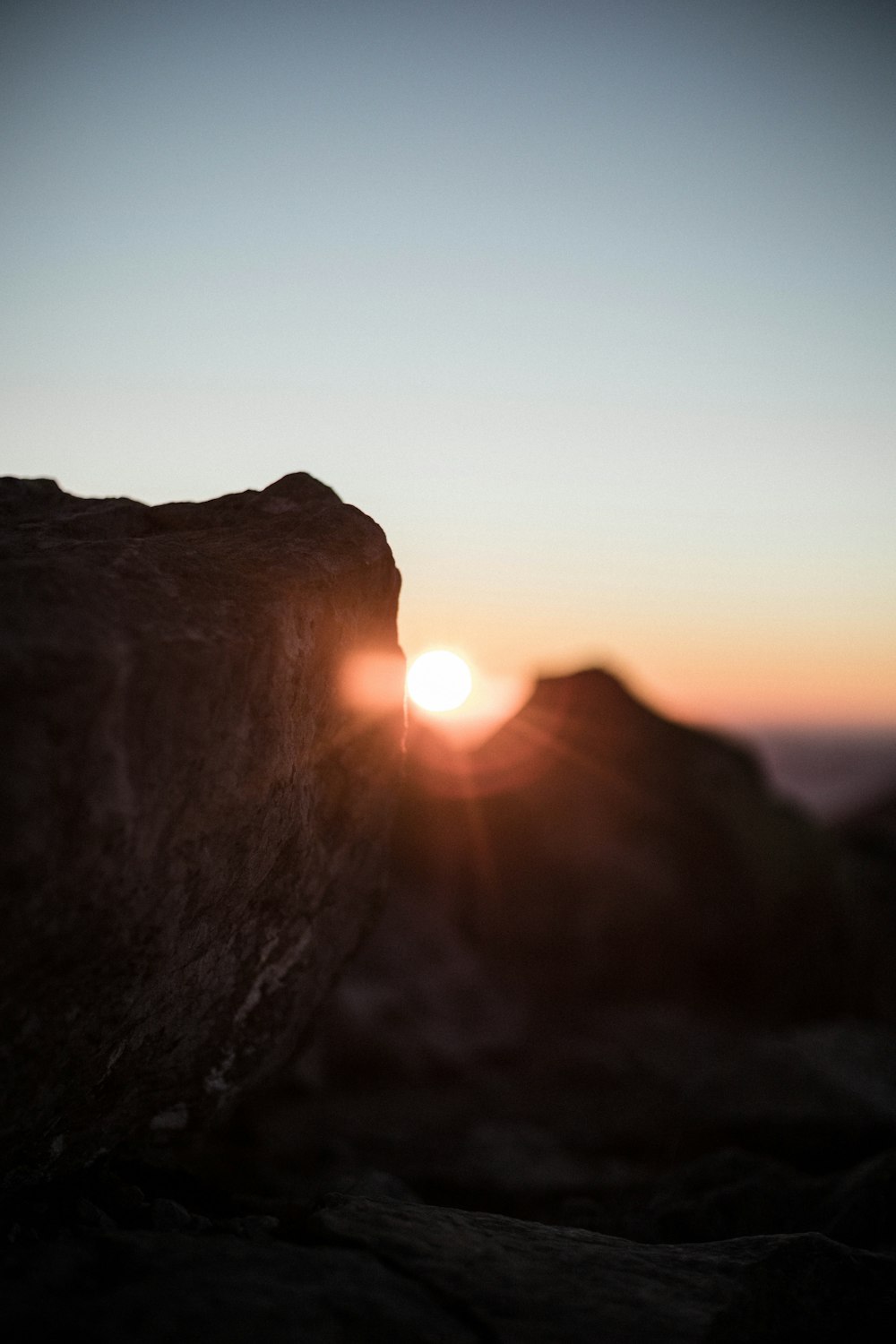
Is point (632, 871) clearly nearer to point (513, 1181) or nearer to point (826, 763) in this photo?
point (513, 1181)

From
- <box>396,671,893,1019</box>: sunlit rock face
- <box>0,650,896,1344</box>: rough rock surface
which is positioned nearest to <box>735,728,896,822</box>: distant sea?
<box>396,671,893,1019</box>: sunlit rock face

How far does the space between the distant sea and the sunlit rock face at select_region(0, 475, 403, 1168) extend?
4156 cm

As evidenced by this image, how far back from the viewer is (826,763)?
99.9 meters

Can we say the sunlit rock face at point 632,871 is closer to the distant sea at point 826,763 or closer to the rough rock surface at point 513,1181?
the rough rock surface at point 513,1181

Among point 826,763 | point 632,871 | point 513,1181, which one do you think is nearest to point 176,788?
point 513,1181

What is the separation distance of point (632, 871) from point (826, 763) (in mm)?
98668

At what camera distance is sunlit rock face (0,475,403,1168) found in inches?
94.5

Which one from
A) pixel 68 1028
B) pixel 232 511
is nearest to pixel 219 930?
pixel 68 1028

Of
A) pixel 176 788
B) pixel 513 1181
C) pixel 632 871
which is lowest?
pixel 513 1181

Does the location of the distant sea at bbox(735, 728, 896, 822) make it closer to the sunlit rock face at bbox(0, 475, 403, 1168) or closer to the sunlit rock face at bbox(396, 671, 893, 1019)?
the sunlit rock face at bbox(396, 671, 893, 1019)

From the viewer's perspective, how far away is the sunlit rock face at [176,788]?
94.5 inches

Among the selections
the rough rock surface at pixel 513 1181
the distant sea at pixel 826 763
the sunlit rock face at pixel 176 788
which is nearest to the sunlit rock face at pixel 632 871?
the rough rock surface at pixel 513 1181

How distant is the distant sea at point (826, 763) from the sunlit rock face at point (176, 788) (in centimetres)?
4156

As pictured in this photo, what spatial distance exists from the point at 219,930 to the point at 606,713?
30.9 ft
